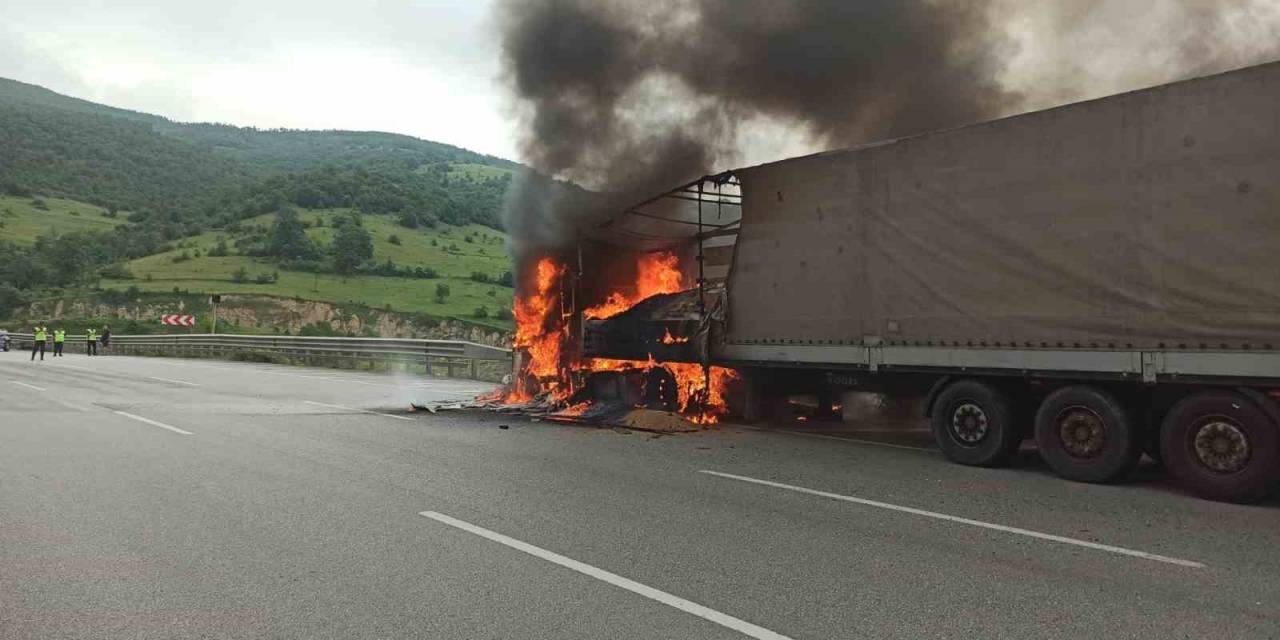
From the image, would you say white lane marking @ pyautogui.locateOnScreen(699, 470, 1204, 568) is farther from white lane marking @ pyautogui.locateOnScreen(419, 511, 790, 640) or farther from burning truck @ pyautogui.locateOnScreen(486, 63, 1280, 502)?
white lane marking @ pyautogui.locateOnScreen(419, 511, 790, 640)

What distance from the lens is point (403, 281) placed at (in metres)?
60.4

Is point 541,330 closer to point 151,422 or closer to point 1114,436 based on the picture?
point 151,422

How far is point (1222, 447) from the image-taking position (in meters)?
6.08

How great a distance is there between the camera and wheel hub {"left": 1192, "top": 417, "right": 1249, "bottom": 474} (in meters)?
5.98

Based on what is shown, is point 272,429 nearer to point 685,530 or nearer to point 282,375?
point 685,530

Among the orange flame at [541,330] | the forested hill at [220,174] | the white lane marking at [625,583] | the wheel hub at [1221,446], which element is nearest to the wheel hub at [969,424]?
the wheel hub at [1221,446]

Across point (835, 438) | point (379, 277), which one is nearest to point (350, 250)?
point (379, 277)

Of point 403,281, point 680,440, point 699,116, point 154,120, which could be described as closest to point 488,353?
point 699,116

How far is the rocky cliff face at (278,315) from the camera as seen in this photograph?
4222cm

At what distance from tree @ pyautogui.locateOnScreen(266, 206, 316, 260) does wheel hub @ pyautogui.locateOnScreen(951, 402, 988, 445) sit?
66295 millimetres

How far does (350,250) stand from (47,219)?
2158 inches

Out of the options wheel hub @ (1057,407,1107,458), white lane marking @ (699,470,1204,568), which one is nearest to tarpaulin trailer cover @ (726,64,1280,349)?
wheel hub @ (1057,407,1107,458)

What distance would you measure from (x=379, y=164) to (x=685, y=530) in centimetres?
12100

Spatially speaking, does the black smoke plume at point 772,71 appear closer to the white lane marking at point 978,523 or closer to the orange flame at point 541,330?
the orange flame at point 541,330
